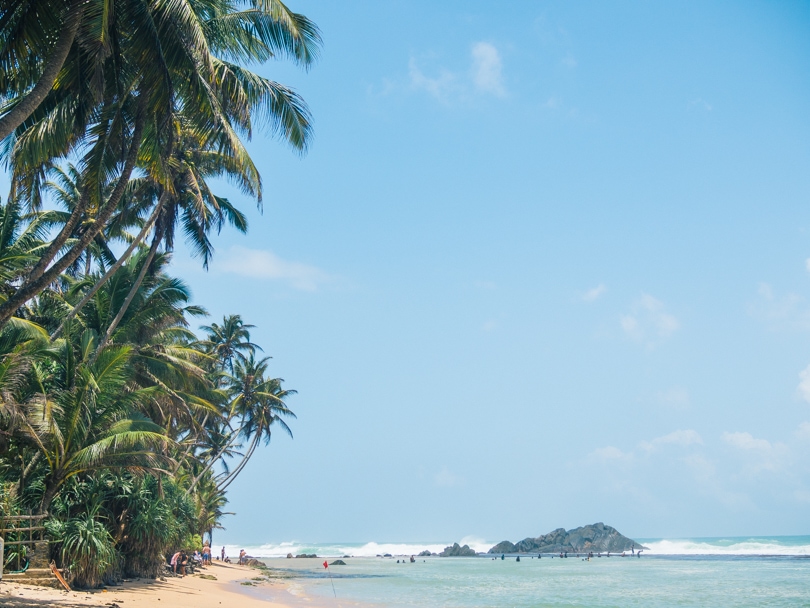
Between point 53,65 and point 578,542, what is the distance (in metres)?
95.6

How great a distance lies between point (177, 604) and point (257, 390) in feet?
82.3

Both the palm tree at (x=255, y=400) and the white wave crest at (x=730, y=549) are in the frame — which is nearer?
the palm tree at (x=255, y=400)

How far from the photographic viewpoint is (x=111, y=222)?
2212cm

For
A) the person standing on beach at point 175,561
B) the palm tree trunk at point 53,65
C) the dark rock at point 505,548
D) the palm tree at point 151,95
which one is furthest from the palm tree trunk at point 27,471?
the dark rock at point 505,548

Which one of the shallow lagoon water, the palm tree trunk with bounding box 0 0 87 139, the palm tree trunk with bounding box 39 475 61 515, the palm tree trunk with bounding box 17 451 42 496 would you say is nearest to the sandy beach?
the palm tree trunk with bounding box 39 475 61 515

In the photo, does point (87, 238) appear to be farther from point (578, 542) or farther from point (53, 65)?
point (578, 542)

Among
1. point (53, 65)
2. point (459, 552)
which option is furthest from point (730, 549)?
point (53, 65)

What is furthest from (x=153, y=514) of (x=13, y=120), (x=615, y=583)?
(x=615, y=583)

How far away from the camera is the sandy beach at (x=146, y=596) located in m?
12.5

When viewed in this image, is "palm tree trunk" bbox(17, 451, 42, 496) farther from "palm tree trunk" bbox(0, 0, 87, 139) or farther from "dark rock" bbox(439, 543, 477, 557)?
"dark rock" bbox(439, 543, 477, 557)

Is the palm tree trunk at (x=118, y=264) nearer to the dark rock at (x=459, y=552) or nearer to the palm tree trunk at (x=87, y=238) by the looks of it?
the palm tree trunk at (x=87, y=238)

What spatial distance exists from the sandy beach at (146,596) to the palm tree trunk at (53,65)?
288 inches

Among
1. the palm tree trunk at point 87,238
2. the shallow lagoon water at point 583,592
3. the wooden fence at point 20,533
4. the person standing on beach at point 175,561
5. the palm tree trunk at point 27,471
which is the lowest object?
the shallow lagoon water at point 583,592

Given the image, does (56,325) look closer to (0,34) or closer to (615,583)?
(0,34)
